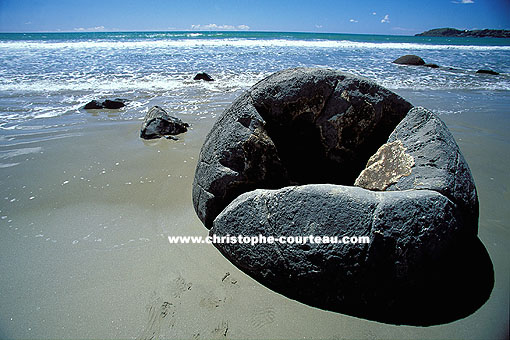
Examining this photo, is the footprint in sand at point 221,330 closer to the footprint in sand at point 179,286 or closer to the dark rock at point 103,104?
the footprint in sand at point 179,286

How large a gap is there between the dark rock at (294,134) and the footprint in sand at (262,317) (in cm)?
85

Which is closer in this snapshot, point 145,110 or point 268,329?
point 268,329

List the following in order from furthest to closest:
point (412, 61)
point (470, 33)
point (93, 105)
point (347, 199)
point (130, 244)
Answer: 1. point (470, 33)
2. point (412, 61)
3. point (93, 105)
4. point (130, 244)
5. point (347, 199)

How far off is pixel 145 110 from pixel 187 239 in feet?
14.1

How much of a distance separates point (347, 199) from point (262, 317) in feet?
2.82

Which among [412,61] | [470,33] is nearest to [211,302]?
A: [412,61]

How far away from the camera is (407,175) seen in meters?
2.05

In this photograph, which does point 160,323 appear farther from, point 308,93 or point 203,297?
point 308,93

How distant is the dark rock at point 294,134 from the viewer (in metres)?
2.36

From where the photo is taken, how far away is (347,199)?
1.75 metres

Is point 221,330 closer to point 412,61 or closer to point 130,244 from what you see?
point 130,244

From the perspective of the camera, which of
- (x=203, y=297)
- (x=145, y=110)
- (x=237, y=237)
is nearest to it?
(x=203, y=297)

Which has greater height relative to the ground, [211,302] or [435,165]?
[435,165]

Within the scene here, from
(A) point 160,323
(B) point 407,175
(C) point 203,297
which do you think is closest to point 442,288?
(B) point 407,175
